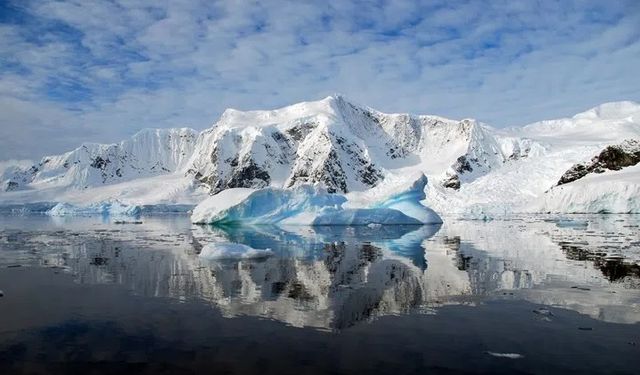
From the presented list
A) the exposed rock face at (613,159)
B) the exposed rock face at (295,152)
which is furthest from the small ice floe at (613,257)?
the exposed rock face at (295,152)

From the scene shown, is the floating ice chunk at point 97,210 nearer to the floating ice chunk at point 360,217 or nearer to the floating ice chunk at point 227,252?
the floating ice chunk at point 360,217

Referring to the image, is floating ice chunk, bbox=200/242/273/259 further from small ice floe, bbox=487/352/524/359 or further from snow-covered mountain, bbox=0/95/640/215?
snow-covered mountain, bbox=0/95/640/215

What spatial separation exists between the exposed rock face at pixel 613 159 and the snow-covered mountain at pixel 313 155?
16.7 metres

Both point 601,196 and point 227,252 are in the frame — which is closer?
point 227,252

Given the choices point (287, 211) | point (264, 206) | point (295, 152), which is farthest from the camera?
point (295, 152)

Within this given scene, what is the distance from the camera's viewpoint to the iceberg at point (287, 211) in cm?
3722

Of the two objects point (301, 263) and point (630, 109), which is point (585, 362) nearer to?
point (301, 263)

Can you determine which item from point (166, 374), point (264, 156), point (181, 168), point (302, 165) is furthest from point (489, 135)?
point (166, 374)

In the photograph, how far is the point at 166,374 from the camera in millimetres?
5445

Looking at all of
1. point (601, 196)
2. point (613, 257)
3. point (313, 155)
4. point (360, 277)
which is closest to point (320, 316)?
point (360, 277)

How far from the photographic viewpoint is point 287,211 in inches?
1545

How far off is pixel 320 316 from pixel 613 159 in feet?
269

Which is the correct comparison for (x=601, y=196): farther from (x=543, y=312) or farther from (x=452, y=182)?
(x=543, y=312)

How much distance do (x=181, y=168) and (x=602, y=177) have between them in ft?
481
